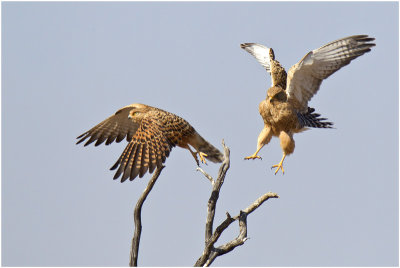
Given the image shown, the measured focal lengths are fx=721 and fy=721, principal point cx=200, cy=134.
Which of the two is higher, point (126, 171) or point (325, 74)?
point (325, 74)

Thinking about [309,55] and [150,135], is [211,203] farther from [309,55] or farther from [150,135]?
[309,55]

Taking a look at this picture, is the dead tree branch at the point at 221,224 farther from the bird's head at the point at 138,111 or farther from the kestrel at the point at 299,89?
the bird's head at the point at 138,111

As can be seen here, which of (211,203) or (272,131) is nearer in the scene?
(211,203)

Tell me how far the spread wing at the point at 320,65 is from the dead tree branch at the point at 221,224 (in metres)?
2.15

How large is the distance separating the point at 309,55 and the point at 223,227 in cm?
339

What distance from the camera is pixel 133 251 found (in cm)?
1055

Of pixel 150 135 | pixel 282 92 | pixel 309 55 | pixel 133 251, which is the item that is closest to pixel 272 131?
pixel 282 92

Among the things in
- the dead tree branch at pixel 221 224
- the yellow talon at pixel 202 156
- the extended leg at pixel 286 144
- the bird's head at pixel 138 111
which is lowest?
the dead tree branch at pixel 221 224

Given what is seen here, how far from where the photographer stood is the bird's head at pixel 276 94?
38.5ft

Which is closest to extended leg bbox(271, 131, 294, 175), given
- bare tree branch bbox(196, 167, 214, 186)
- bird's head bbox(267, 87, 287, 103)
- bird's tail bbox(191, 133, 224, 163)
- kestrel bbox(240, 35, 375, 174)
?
kestrel bbox(240, 35, 375, 174)

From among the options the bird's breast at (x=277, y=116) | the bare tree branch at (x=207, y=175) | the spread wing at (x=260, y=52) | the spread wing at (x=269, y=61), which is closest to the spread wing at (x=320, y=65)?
the spread wing at (x=269, y=61)

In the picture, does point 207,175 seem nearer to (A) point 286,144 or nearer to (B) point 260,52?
(A) point 286,144

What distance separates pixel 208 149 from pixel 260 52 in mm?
3857

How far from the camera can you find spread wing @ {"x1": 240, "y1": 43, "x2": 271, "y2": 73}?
14.1 m
